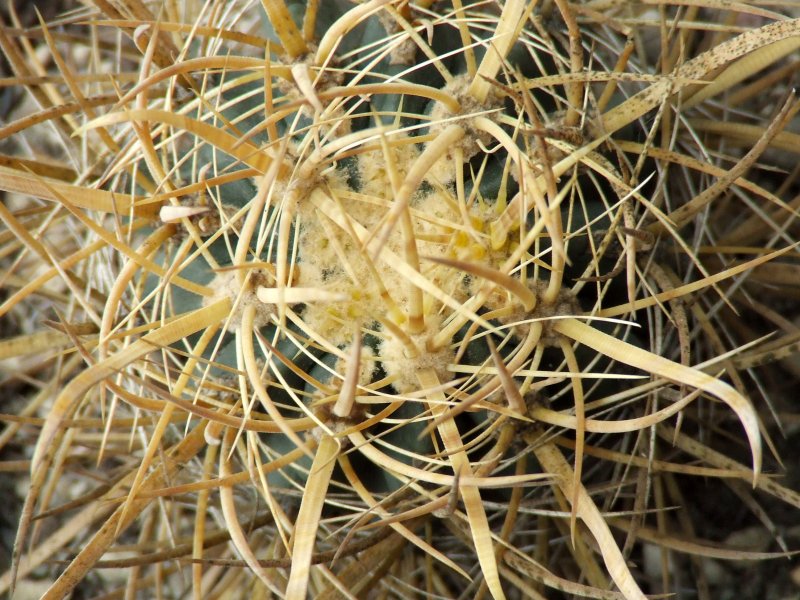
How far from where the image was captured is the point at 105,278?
953 millimetres

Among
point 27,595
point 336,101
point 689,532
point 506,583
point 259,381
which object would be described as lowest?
point 27,595

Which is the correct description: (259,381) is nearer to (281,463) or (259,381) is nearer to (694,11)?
(281,463)

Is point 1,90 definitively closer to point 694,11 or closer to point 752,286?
point 694,11

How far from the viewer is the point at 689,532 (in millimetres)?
919

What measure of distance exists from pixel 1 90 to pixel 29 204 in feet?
0.88

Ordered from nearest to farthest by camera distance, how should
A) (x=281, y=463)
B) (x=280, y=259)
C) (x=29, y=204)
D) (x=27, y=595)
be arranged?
(x=280, y=259) < (x=281, y=463) < (x=27, y=595) < (x=29, y=204)

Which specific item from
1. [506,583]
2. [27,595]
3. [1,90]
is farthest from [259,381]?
[1,90]

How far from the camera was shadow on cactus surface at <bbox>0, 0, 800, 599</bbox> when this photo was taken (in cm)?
58

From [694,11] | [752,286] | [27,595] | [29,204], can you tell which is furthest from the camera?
[29,204]

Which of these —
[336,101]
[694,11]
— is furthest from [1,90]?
[694,11]

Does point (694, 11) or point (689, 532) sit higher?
point (694, 11)

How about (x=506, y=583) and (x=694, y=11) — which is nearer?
(x=694, y=11)

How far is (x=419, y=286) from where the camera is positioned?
530 millimetres

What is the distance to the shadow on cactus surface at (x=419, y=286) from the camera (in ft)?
1.90
